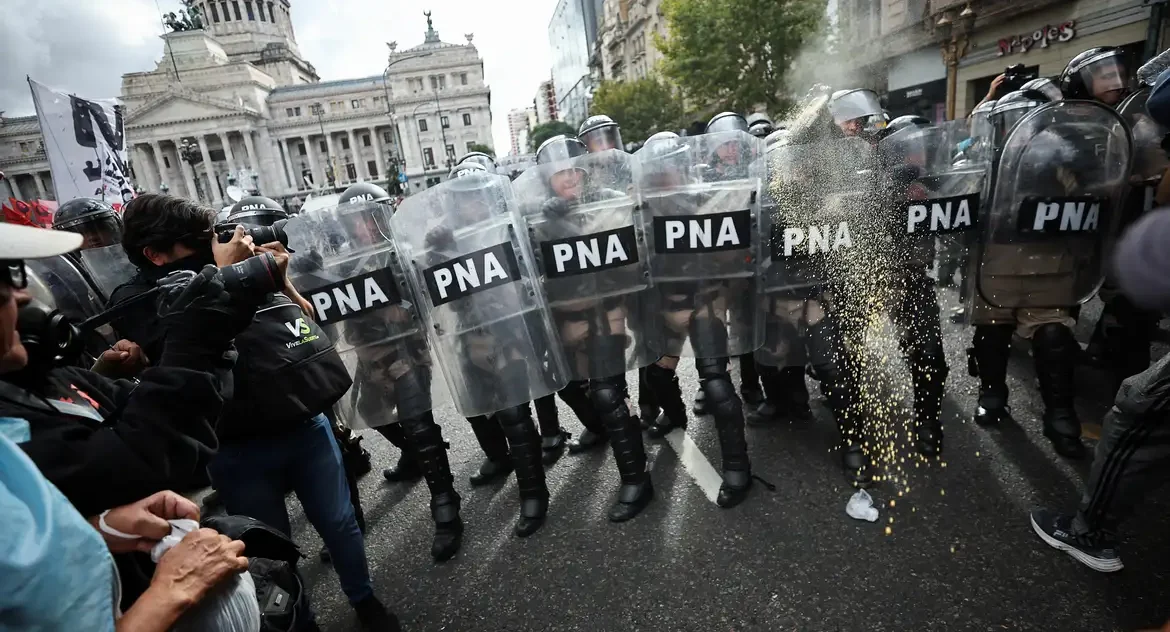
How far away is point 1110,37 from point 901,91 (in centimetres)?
582

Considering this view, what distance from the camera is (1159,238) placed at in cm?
138

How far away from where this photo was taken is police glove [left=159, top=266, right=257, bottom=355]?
126 centimetres

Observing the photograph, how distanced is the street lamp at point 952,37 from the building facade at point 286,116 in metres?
54.6

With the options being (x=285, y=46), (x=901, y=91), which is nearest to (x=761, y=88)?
→ (x=901, y=91)

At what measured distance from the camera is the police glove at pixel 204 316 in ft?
4.14

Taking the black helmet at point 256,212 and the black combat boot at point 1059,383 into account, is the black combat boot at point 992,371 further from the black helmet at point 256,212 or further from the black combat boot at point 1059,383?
the black helmet at point 256,212

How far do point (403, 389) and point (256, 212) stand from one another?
151cm

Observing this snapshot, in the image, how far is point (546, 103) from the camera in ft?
337

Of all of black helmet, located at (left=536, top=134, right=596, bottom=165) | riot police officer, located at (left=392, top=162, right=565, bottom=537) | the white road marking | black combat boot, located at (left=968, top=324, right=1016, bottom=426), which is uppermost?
black helmet, located at (left=536, top=134, right=596, bottom=165)

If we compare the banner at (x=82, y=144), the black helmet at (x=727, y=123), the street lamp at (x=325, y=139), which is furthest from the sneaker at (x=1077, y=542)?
the street lamp at (x=325, y=139)

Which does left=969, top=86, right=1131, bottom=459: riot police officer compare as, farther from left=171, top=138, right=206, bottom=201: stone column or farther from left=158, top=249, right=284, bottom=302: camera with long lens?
left=171, top=138, right=206, bottom=201: stone column

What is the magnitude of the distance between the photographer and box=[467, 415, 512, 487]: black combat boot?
1322mm

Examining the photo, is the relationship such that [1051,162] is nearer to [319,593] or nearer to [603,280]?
[603,280]

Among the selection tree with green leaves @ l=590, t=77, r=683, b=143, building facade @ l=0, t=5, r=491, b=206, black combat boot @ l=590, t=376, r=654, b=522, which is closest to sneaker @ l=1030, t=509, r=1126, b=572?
black combat boot @ l=590, t=376, r=654, b=522
